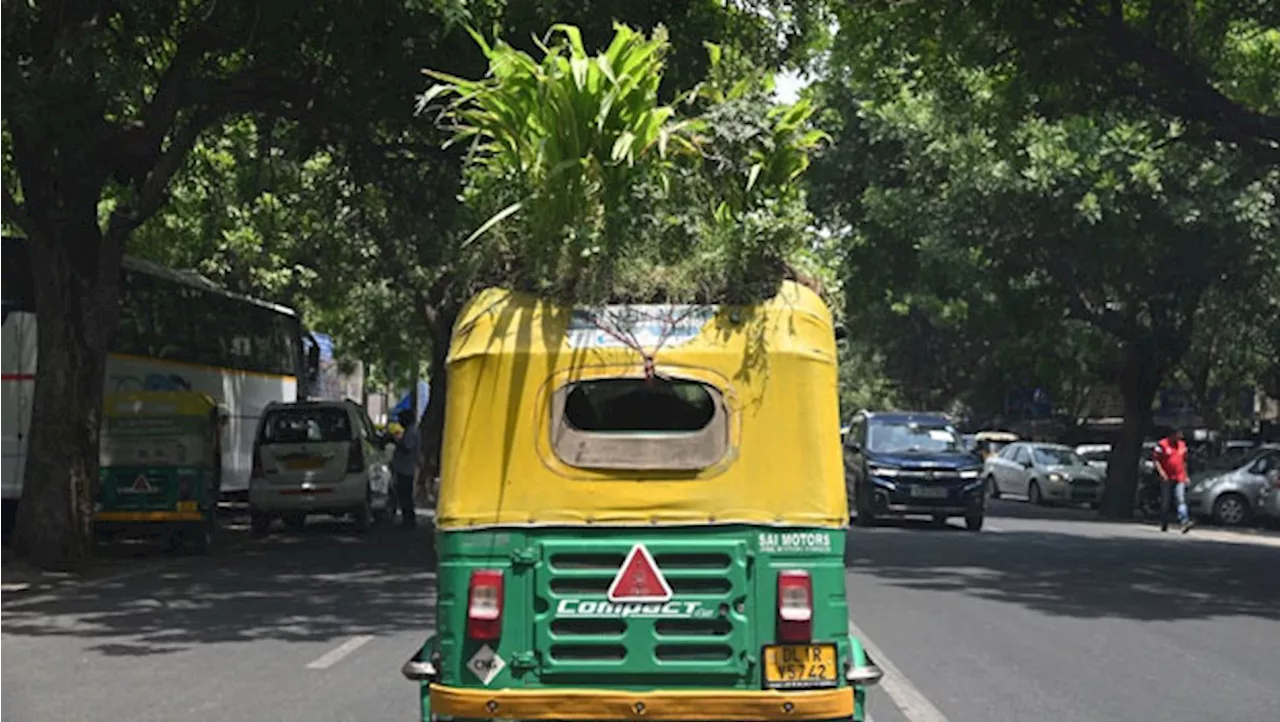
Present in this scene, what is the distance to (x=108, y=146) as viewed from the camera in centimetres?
1686

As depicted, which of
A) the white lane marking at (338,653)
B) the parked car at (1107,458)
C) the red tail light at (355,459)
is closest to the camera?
the white lane marking at (338,653)

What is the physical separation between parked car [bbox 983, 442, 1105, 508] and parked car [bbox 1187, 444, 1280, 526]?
209 inches

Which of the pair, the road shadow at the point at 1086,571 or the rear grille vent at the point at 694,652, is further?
the road shadow at the point at 1086,571

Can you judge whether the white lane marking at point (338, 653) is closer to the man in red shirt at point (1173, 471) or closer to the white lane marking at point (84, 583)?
the white lane marking at point (84, 583)

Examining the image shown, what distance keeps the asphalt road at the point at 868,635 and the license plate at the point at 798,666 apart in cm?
230

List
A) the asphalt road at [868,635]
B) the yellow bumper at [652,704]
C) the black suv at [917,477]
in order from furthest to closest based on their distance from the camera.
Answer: the black suv at [917,477]
the asphalt road at [868,635]
the yellow bumper at [652,704]

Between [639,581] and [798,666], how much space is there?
0.70 m

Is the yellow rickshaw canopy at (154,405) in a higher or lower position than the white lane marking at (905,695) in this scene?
higher

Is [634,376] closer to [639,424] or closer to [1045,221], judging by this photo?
[639,424]

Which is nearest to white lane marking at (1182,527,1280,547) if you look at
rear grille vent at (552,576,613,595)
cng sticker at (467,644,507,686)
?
rear grille vent at (552,576,613,595)

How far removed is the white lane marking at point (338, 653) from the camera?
10.1 meters

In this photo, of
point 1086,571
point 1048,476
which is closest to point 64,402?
point 1086,571

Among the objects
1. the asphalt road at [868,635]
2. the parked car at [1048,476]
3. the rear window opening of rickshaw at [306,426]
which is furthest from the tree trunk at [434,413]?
the parked car at [1048,476]

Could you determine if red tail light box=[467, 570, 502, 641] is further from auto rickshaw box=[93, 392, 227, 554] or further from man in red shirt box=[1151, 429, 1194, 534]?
man in red shirt box=[1151, 429, 1194, 534]
